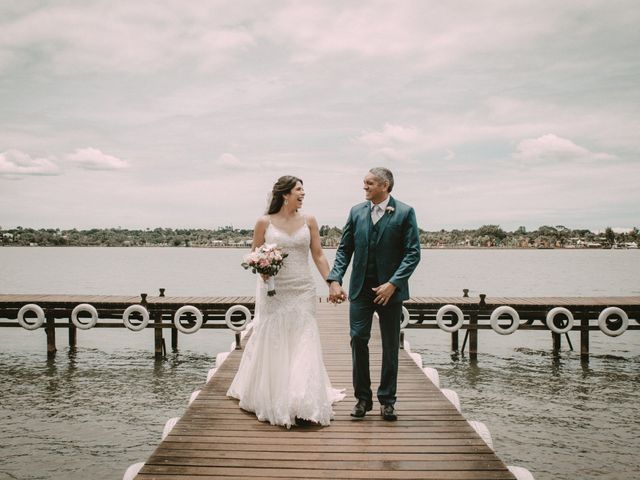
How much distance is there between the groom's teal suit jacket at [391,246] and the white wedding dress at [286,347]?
66 centimetres

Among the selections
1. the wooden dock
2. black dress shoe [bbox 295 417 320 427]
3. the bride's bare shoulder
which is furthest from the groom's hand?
the bride's bare shoulder

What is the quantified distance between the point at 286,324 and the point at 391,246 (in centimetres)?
145

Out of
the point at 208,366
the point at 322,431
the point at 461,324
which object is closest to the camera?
the point at 322,431

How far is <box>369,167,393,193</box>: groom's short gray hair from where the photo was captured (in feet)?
18.4

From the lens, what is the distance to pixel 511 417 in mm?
11797

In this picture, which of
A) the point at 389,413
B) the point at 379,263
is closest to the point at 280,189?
the point at 379,263

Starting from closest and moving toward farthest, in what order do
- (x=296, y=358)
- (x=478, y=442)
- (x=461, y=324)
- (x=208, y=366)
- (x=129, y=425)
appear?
(x=478, y=442), (x=296, y=358), (x=129, y=425), (x=461, y=324), (x=208, y=366)

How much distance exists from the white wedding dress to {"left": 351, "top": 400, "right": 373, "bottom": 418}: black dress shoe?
247 millimetres

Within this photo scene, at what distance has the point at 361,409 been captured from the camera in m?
5.98

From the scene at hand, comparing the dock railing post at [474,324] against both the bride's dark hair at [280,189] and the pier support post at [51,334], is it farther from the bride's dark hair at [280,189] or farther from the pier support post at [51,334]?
the pier support post at [51,334]

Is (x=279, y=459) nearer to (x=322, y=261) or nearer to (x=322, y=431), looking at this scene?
(x=322, y=431)

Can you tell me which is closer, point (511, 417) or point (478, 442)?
point (478, 442)

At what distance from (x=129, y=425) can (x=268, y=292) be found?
657cm

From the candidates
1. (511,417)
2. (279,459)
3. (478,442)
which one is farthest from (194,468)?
(511,417)
